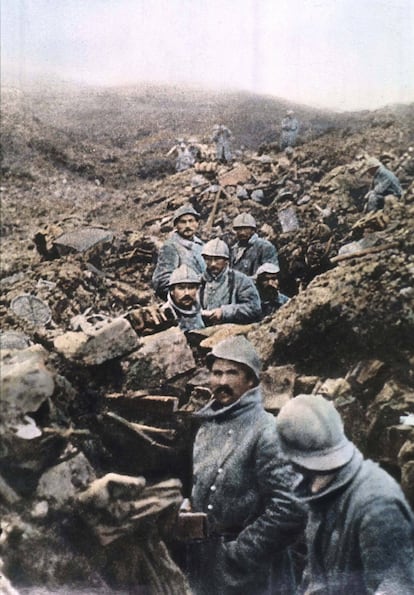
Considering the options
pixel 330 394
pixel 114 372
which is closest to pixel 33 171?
pixel 114 372

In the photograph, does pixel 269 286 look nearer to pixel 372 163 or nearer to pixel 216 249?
pixel 216 249

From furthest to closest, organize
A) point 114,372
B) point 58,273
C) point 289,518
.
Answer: point 58,273
point 114,372
point 289,518

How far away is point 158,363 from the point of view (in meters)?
5.02

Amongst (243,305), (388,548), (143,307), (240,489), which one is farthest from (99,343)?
(388,548)

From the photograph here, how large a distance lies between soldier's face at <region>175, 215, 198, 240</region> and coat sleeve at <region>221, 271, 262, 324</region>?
0.54 meters

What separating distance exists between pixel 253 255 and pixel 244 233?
19 cm

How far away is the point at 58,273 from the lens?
17.5 feet

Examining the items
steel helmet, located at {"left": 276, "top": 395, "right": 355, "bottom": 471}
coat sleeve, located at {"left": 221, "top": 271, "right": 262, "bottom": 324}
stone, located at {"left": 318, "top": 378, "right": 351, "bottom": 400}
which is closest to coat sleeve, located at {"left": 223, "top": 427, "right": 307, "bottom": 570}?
steel helmet, located at {"left": 276, "top": 395, "right": 355, "bottom": 471}

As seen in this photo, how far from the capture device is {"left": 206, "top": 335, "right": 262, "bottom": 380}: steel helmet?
4.88 meters

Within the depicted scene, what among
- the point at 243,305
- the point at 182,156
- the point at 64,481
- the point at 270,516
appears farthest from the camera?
the point at 182,156

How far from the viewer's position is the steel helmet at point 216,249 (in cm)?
525

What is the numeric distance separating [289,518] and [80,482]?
153 cm

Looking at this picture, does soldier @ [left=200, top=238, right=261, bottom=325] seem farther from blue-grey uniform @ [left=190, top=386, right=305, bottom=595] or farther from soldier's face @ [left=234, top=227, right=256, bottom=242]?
blue-grey uniform @ [left=190, top=386, right=305, bottom=595]

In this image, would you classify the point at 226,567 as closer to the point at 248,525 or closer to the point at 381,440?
the point at 248,525
